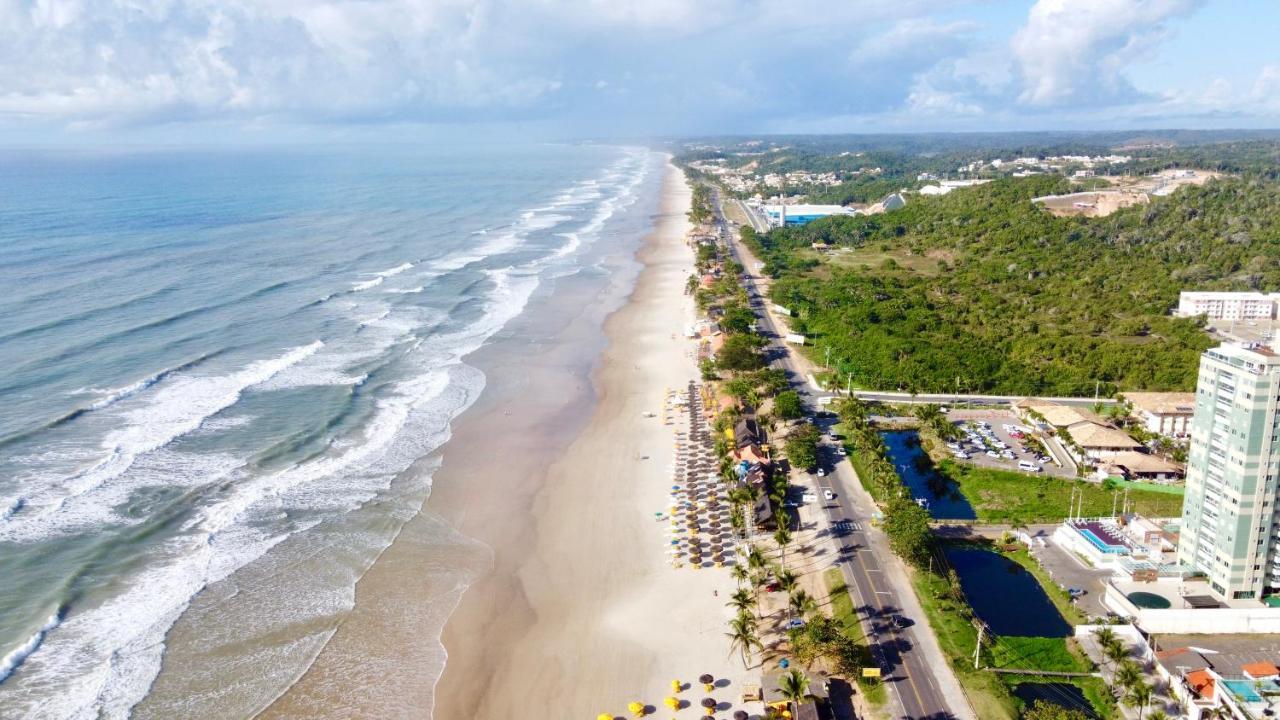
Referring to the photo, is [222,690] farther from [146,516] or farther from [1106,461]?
[1106,461]

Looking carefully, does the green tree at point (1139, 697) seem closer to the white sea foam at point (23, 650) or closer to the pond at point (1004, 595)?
the pond at point (1004, 595)

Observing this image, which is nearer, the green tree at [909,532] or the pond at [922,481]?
the green tree at [909,532]

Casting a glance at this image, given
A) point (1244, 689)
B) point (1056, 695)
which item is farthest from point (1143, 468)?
point (1056, 695)

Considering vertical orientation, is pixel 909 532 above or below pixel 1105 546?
above

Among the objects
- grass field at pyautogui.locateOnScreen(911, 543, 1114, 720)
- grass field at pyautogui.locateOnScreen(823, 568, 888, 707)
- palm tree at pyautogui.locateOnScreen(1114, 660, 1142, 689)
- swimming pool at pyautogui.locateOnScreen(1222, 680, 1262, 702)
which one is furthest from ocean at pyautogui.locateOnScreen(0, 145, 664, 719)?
swimming pool at pyautogui.locateOnScreen(1222, 680, 1262, 702)

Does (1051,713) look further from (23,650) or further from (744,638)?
(23,650)

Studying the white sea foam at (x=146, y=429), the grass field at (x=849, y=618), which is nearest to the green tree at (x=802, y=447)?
the grass field at (x=849, y=618)
